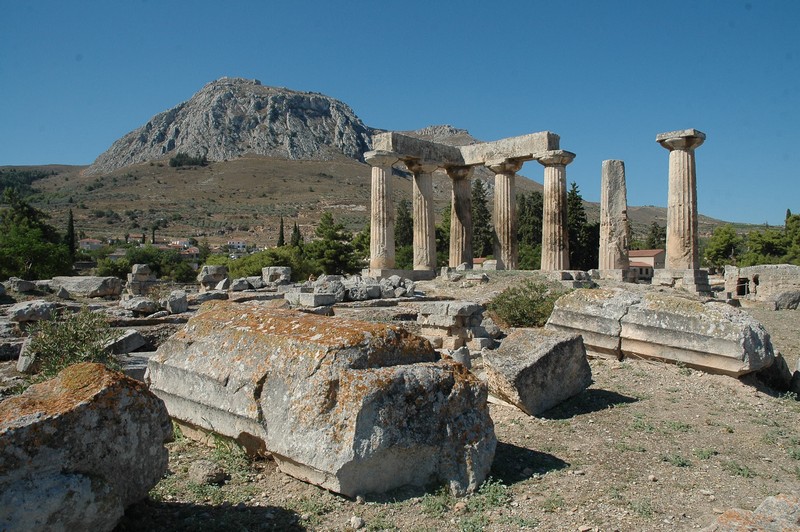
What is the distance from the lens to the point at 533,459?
5.29 meters

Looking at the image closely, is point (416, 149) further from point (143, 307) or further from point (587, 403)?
point (587, 403)

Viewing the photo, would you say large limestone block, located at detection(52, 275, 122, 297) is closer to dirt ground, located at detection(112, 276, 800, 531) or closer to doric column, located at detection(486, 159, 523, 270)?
doric column, located at detection(486, 159, 523, 270)

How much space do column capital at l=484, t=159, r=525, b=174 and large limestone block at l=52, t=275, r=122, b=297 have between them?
14303 millimetres

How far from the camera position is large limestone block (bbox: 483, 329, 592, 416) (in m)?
6.41

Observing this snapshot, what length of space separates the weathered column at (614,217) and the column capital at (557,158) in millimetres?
1298

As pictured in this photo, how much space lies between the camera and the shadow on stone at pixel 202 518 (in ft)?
12.9

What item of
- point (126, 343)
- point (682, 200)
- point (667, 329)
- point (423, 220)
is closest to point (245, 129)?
point (423, 220)

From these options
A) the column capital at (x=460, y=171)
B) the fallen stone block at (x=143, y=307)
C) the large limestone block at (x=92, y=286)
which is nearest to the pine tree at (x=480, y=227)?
the column capital at (x=460, y=171)

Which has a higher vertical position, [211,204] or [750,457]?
[211,204]

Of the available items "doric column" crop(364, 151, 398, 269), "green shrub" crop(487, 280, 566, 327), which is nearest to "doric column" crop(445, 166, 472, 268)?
"doric column" crop(364, 151, 398, 269)

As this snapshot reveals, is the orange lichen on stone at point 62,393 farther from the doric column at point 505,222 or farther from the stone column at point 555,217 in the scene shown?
the doric column at point 505,222

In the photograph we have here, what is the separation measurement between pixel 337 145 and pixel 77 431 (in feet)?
508

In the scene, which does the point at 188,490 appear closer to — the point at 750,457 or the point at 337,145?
the point at 750,457

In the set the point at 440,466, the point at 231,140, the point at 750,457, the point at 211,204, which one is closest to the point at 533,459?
the point at 440,466
